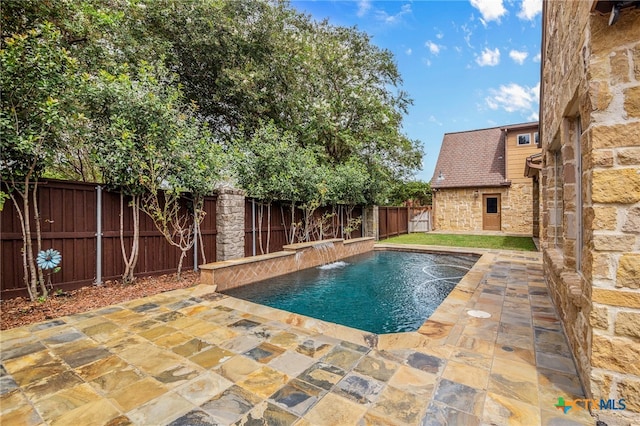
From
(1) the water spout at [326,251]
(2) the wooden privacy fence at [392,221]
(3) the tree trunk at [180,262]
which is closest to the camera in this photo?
(3) the tree trunk at [180,262]

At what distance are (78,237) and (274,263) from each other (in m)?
3.62

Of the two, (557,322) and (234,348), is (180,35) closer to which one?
(234,348)

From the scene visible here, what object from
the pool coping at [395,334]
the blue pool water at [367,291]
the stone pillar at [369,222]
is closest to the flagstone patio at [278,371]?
the pool coping at [395,334]

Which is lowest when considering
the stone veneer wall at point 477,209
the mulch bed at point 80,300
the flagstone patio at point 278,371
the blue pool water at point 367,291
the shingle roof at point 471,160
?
the blue pool water at point 367,291

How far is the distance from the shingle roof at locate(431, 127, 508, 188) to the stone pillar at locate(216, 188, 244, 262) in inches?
526

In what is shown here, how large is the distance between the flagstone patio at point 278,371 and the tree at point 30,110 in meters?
1.94

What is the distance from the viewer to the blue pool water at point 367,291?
4422 millimetres

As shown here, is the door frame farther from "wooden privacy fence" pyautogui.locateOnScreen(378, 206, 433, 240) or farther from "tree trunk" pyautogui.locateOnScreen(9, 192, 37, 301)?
"tree trunk" pyautogui.locateOnScreen(9, 192, 37, 301)

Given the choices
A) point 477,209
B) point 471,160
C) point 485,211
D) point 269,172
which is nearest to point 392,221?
point 477,209

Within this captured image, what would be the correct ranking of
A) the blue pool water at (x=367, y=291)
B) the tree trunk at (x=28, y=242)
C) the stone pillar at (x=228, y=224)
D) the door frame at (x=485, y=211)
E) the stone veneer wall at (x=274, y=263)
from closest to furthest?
1. the tree trunk at (x=28, y=242)
2. the blue pool water at (x=367, y=291)
3. the stone veneer wall at (x=274, y=263)
4. the stone pillar at (x=228, y=224)
5. the door frame at (x=485, y=211)

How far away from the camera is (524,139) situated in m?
15.0

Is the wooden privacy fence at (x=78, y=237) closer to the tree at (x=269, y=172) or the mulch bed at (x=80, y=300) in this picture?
the mulch bed at (x=80, y=300)

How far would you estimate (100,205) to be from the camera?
17.1 feet

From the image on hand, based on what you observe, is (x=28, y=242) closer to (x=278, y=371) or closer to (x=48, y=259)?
(x=48, y=259)
